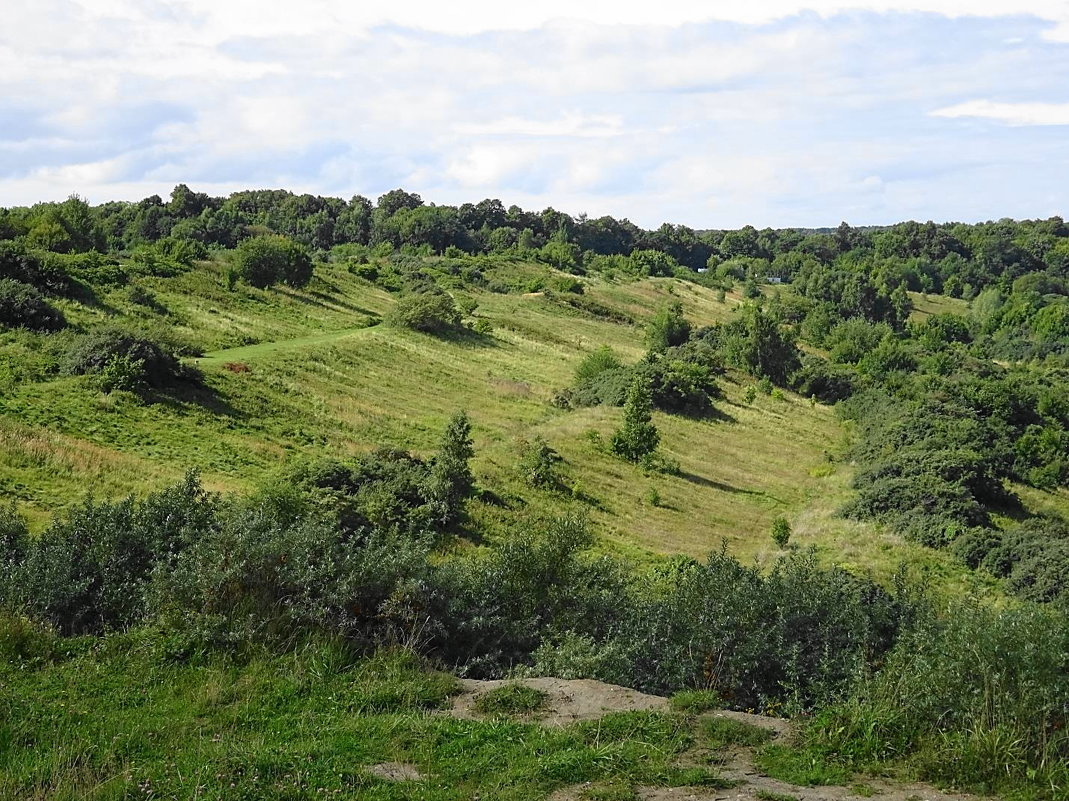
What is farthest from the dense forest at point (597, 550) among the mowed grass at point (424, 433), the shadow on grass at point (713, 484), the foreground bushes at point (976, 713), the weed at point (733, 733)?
Result: the mowed grass at point (424, 433)

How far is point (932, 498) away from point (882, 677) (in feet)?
85.9

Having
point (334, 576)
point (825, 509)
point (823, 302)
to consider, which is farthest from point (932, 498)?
point (823, 302)

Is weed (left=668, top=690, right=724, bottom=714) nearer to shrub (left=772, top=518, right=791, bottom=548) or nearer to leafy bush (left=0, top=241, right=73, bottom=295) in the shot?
shrub (left=772, top=518, right=791, bottom=548)

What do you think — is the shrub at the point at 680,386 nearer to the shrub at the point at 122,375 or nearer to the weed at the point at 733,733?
the shrub at the point at 122,375

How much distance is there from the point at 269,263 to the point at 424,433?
27.3 metres

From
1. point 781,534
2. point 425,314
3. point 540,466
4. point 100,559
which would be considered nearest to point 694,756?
point 100,559

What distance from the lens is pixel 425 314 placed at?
2253 inches

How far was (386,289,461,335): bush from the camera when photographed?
57.0 meters

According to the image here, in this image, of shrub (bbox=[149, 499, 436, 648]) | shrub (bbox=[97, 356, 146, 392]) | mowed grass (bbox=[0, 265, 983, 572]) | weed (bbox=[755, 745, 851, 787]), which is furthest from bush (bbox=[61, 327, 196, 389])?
weed (bbox=[755, 745, 851, 787])

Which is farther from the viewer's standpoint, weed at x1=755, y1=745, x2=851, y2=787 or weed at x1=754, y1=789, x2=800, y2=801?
weed at x1=755, y1=745, x2=851, y2=787

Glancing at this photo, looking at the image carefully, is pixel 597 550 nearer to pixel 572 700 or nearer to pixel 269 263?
pixel 572 700

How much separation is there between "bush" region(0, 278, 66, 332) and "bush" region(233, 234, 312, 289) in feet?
62.9

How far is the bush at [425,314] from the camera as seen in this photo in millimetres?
57000

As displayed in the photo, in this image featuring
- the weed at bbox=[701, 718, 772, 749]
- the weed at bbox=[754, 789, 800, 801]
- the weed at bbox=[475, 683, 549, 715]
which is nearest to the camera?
the weed at bbox=[754, 789, 800, 801]
